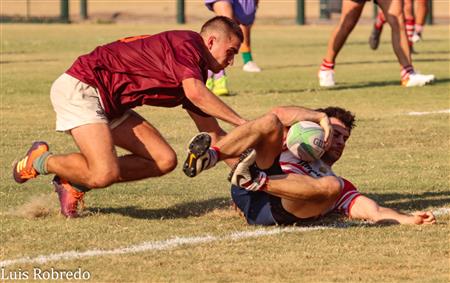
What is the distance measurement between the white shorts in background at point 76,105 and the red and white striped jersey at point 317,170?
1176 millimetres

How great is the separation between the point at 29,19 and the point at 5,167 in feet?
89.8

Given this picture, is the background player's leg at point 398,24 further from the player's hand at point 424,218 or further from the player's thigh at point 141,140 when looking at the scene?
Answer: the player's hand at point 424,218

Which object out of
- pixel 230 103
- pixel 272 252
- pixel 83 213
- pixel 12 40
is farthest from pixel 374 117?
pixel 12 40

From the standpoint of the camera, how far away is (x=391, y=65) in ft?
68.1

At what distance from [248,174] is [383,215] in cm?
101

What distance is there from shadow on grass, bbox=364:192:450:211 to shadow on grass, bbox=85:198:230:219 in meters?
1.12

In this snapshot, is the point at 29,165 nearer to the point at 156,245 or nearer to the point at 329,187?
the point at 156,245

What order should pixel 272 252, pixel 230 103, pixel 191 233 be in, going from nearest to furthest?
pixel 272 252 → pixel 191 233 → pixel 230 103

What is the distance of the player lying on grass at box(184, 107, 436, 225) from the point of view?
729cm

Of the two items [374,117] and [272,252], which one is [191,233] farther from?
[374,117]

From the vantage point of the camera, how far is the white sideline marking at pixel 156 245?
659 centimetres

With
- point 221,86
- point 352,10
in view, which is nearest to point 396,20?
point 352,10

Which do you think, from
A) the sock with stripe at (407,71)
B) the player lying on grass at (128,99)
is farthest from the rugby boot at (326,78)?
the player lying on grass at (128,99)

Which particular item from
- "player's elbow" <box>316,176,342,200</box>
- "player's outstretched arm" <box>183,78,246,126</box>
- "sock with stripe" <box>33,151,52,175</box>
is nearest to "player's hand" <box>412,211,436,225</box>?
"player's elbow" <box>316,176,342,200</box>
